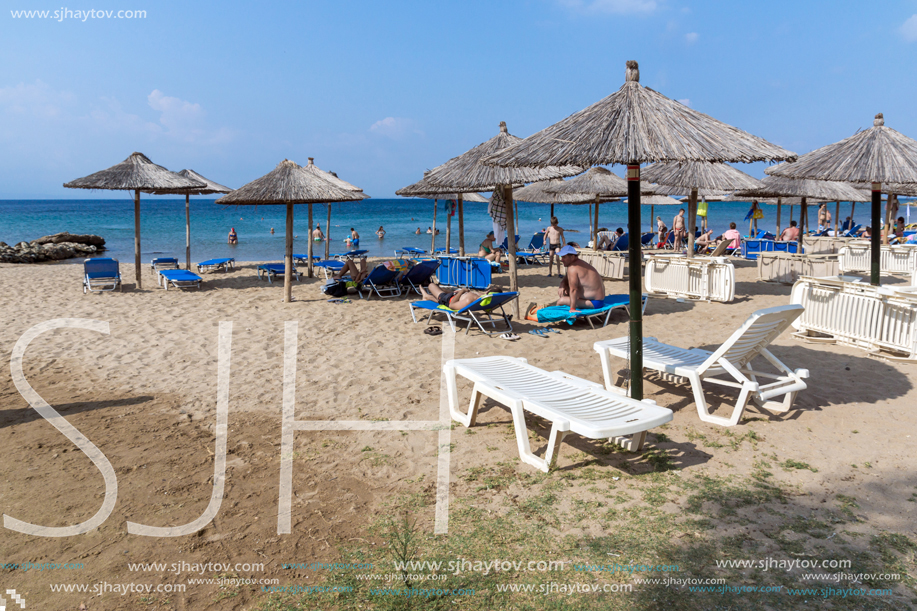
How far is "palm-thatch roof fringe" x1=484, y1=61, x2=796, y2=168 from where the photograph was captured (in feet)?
13.0

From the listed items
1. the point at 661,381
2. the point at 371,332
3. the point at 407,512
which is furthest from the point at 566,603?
the point at 371,332

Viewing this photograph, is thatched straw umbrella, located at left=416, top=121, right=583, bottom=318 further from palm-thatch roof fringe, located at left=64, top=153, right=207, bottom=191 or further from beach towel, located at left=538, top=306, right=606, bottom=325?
palm-thatch roof fringe, located at left=64, top=153, right=207, bottom=191

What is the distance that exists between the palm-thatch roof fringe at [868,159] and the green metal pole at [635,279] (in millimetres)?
3700

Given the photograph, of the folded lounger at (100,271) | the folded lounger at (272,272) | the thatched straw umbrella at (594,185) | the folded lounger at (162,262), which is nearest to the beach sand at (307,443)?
the folded lounger at (100,271)

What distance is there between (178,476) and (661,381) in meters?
3.97

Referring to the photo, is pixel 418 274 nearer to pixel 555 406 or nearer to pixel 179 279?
pixel 179 279

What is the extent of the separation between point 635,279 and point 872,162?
4962 millimetres

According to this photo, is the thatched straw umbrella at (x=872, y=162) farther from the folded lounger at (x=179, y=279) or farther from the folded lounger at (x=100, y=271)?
the folded lounger at (x=100, y=271)

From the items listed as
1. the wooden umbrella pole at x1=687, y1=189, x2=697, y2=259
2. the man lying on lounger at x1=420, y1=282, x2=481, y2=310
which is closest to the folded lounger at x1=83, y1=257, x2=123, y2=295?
the man lying on lounger at x1=420, y1=282, x2=481, y2=310

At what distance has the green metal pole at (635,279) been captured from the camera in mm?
3973

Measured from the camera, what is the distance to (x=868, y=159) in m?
6.94

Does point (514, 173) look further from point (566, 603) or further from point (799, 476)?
point (566, 603)

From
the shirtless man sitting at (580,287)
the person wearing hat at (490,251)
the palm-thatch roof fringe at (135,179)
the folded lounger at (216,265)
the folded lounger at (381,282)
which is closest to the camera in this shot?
the shirtless man sitting at (580,287)

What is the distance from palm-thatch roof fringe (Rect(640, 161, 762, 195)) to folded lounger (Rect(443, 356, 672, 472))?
7.52 metres
